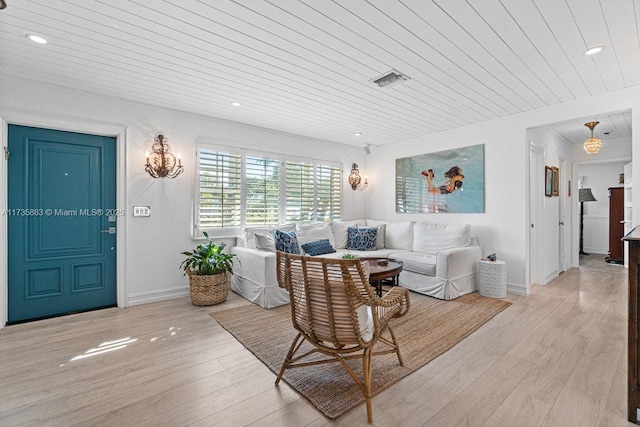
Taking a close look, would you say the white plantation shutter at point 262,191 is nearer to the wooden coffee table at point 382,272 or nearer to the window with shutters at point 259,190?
the window with shutters at point 259,190

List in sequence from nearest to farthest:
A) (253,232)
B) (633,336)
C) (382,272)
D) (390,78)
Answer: (633,336), (390,78), (382,272), (253,232)

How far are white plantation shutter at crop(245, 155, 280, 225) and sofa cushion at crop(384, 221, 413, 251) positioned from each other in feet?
6.42

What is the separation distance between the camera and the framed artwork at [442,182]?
4.59m

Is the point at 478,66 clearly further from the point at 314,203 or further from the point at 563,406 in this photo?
the point at 314,203

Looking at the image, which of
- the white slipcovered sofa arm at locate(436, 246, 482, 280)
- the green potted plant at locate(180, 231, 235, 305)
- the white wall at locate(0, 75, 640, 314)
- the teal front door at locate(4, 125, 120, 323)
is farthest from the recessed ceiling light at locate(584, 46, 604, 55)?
the teal front door at locate(4, 125, 120, 323)

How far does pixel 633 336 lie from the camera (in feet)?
5.65

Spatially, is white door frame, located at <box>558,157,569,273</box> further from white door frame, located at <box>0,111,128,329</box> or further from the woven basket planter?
white door frame, located at <box>0,111,128,329</box>

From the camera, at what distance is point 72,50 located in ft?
8.18

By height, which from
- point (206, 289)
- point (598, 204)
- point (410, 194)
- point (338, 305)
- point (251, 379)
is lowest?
point (251, 379)

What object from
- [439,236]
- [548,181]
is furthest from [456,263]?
[548,181]

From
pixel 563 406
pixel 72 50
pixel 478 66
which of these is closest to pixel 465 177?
pixel 478 66

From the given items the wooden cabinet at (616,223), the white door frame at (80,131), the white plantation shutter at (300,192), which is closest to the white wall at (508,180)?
the white plantation shutter at (300,192)

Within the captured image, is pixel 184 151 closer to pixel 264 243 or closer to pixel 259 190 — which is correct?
pixel 259 190

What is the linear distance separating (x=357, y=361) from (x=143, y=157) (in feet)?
11.3
